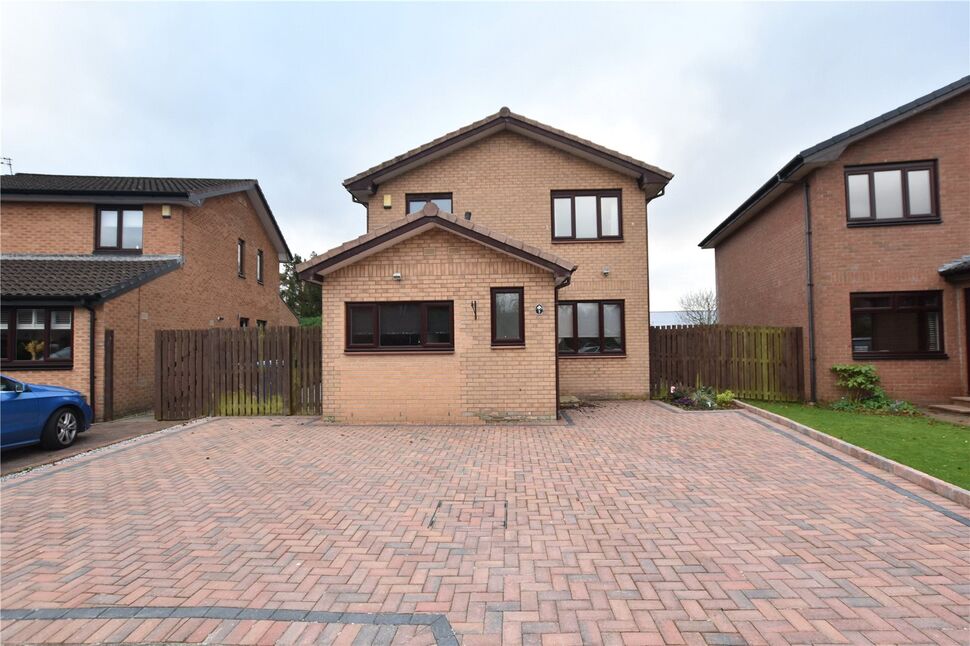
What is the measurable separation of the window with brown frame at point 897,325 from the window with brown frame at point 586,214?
22.0 feet

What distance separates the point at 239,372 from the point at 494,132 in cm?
977

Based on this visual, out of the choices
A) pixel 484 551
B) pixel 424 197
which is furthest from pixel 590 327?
pixel 484 551

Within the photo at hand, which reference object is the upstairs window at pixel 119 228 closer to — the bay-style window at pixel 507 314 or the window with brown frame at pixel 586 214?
the bay-style window at pixel 507 314

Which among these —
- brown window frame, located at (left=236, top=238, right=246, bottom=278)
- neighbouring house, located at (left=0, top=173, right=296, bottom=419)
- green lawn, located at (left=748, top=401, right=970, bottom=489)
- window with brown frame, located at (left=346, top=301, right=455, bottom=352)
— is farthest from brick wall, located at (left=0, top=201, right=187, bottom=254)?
green lawn, located at (left=748, top=401, right=970, bottom=489)

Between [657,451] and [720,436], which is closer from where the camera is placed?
[657,451]

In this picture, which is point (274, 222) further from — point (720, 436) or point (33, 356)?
point (720, 436)

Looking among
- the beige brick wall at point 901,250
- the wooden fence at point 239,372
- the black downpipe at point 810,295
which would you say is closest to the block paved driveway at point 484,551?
the wooden fence at point 239,372

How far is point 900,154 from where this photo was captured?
11727 mm

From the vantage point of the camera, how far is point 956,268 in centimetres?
1091

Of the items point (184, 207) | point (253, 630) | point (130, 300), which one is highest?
point (184, 207)

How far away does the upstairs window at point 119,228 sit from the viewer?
46.6 feet

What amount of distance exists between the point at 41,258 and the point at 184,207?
4.36 m

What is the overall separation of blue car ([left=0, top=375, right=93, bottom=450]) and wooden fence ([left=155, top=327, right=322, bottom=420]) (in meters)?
2.31

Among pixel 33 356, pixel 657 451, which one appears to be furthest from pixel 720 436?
pixel 33 356
